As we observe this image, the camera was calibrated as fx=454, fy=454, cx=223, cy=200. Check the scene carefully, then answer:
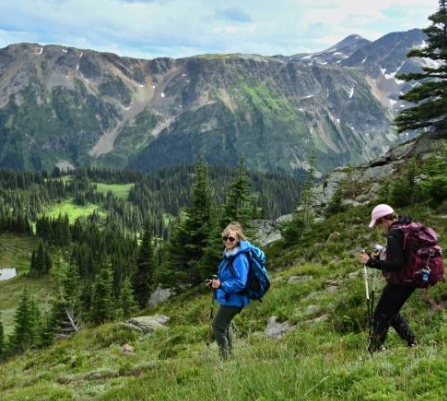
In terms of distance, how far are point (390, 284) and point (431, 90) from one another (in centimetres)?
3226

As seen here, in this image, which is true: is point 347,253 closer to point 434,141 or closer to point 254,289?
point 254,289

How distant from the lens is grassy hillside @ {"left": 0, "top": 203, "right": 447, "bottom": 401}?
6367mm

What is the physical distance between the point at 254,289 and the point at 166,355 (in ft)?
22.6

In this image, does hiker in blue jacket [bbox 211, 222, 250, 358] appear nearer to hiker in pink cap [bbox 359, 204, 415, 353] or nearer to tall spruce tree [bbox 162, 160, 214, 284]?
hiker in pink cap [bbox 359, 204, 415, 353]

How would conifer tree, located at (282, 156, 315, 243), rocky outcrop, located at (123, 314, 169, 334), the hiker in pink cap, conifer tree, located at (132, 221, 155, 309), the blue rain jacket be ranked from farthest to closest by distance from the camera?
conifer tree, located at (132, 221, 155, 309) → conifer tree, located at (282, 156, 315, 243) → rocky outcrop, located at (123, 314, 169, 334) → the blue rain jacket → the hiker in pink cap

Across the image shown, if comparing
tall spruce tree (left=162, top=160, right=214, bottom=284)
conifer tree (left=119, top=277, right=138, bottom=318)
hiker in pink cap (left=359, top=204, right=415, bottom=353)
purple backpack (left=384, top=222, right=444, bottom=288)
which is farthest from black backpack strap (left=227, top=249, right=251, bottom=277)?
conifer tree (left=119, top=277, right=138, bottom=318)

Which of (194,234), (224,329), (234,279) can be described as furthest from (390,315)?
(194,234)

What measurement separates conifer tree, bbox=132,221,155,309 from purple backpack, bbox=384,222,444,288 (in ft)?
170

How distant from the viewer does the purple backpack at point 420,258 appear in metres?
8.28

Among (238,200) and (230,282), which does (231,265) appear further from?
(238,200)

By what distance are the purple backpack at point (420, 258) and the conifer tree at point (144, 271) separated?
170 feet

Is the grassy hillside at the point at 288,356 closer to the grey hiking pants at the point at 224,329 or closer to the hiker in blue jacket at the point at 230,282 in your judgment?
the grey hiking pants at the point at 224,329

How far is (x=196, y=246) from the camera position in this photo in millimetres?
40062

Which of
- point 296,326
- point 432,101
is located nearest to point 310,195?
point 432,101
